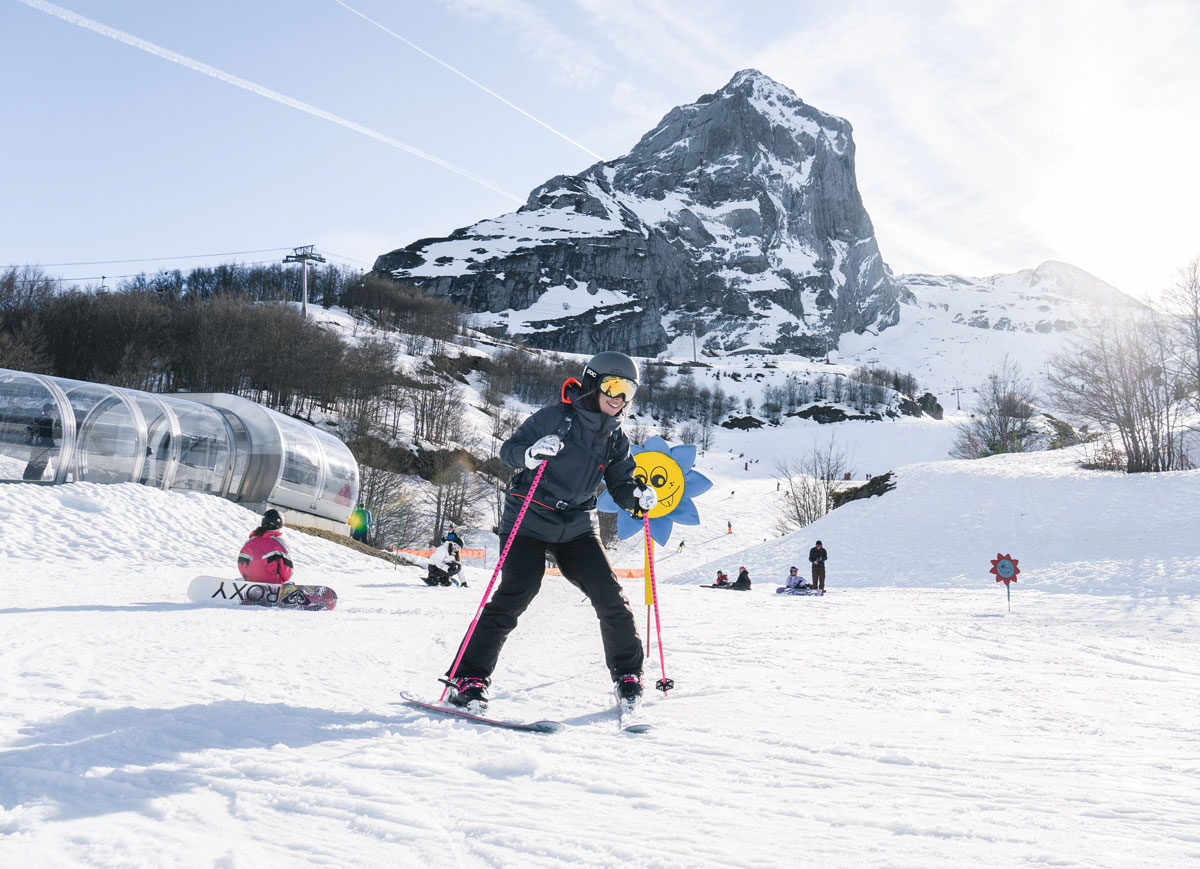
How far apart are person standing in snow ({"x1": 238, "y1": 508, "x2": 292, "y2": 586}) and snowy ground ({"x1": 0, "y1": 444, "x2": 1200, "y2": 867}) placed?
Answer: 851 mm

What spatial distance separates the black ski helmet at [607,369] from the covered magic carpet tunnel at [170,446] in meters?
14.0

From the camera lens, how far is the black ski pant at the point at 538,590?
3.73m

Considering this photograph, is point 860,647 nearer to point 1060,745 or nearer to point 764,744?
point 1060,745

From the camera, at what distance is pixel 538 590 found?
3.89 meters

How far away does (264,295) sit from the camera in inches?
3083

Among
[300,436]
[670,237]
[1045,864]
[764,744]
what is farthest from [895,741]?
[670,237]

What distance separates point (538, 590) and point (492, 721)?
2.66 ft

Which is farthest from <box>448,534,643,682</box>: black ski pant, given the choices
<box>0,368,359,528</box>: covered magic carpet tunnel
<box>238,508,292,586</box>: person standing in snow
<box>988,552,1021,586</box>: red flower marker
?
<box>0,368,359,528</box>: covered magic carpet tunnel

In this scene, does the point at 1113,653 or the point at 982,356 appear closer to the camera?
the point at 1113,653

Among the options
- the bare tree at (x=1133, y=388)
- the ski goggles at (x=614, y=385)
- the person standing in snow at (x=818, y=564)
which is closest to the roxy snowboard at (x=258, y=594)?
the ski goggles at (x=614, y=385)

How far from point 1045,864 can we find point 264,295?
87.4 metres

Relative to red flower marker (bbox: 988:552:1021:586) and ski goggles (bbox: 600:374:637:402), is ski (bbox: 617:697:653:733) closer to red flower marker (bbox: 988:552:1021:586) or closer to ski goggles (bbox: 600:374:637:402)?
ski goggles (bbox: 600:374:637:402)

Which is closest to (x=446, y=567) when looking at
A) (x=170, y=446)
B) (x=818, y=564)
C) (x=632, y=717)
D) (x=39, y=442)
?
(x=170, y=446)

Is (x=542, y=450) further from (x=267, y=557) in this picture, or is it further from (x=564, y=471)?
(x=267, y=557)
